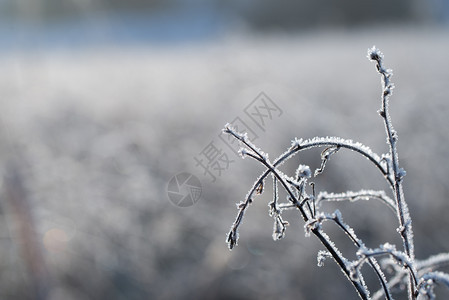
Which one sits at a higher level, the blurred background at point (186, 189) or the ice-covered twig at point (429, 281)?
the blurred background at point (186, 189)

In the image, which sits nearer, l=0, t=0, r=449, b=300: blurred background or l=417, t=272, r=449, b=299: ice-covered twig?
l=417, t=272, r=449, b=299: ice-covered twig

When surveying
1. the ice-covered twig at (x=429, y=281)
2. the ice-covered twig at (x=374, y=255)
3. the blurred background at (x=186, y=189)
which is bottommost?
the ice-covered twig at (x=429, y=281)

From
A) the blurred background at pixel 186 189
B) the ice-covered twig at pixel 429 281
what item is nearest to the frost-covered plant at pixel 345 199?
the ice-covered twig at pixel 429 281

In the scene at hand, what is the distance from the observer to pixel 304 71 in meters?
6.39

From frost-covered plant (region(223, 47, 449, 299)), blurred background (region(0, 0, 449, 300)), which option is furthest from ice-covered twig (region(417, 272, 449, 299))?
blurred background (region(0, 0, 449, 300))

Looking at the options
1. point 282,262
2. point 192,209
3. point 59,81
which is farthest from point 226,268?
point 59,81

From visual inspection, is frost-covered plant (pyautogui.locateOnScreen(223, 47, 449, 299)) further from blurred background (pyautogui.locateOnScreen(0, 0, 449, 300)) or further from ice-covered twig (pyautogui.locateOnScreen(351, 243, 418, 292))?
blurred background (pyautogui.locateOnScreen(0, 0, 449, 300))

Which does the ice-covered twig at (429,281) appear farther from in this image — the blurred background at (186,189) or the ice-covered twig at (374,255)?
the blurred background at (186,189)

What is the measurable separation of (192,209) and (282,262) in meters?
0.71

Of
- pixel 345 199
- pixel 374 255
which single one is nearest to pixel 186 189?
pixel 345 199

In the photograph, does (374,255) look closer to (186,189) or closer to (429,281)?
(429,281)

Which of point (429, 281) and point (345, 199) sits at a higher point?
point (345, 199)

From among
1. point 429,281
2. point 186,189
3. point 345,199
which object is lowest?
point 429,281

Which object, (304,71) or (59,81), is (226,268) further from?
(59,81)
